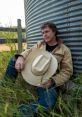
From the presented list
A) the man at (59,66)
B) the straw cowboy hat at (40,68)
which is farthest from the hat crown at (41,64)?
the man at (59,66)

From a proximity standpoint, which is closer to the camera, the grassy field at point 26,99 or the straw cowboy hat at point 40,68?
the grassy field at point 26,99

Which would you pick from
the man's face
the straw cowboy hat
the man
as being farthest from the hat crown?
the man's face

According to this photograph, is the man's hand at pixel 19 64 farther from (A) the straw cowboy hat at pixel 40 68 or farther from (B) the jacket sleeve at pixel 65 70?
(B) the jacket sleeve at pixel 65 70

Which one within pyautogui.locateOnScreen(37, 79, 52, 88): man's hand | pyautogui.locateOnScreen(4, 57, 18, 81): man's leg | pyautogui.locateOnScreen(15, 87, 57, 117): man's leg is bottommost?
pyautogui.locateOnScreen(15, 87, 57, 117): man's leg

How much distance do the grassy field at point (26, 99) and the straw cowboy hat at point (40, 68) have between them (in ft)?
0.57

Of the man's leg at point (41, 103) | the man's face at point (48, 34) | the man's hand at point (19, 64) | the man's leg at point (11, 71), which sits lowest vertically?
the man's leg at point (41, 103)

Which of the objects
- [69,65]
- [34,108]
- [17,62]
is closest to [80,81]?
[69,65]

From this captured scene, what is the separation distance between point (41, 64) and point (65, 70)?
0.29 meters

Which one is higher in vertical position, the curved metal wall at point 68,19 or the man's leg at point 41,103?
the curved metal wall at point 68,19

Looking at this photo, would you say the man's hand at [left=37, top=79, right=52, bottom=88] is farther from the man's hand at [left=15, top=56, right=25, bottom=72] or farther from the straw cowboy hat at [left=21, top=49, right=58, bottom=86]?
the man's hand at [left=15, top=56, right=25, bottom=72]

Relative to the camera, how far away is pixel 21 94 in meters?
3.71

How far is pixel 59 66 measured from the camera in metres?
3.96

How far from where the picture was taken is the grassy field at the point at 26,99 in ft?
10.1

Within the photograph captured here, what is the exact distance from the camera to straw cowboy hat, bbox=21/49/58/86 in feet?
12.6
